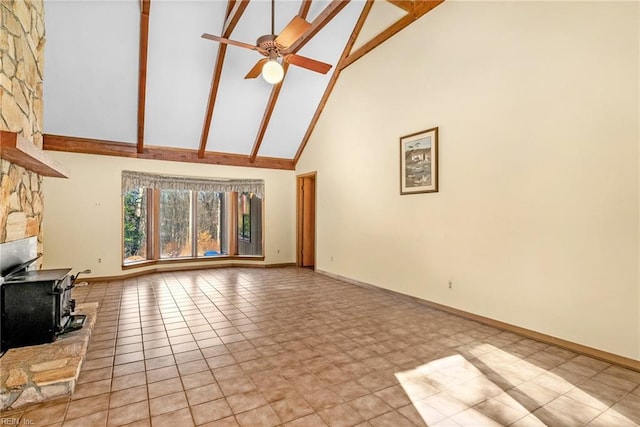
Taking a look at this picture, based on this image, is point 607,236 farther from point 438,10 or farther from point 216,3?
point 216,3

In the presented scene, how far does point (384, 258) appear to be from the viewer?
4.85 metres

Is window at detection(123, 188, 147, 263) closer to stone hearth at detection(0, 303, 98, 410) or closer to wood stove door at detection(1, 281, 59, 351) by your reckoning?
wood stove door at detection(1, 281, 59, 351)

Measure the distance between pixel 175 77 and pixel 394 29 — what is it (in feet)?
11.5

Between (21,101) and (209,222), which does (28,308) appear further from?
(209,222)

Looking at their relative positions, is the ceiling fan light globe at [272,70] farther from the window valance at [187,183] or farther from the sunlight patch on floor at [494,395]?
the window valance at [187,183]

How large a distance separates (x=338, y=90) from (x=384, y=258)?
3289 mm

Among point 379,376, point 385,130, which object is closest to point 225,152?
point 385,130

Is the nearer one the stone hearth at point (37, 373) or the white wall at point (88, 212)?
the stone hearth at point (37, 373)

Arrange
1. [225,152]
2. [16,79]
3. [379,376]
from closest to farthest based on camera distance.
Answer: [379,376], [16,79], [225,152]

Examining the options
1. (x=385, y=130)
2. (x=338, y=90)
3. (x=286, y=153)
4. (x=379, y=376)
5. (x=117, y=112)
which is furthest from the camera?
(x=286, y=153)

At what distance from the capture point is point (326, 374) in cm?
236

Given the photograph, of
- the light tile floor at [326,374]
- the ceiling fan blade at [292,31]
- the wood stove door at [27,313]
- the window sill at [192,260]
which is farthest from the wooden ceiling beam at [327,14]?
the window sill at [192,260]

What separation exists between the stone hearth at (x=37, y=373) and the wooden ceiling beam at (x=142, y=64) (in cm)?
393

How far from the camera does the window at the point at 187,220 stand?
6473 mm
